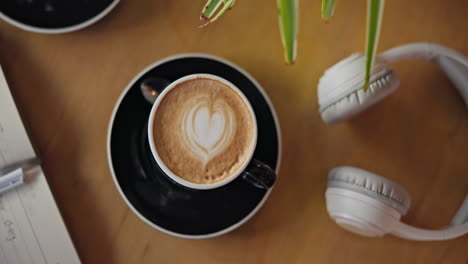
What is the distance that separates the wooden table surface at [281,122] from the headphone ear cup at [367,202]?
0.08 meters

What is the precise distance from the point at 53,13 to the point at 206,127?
30 centimetres

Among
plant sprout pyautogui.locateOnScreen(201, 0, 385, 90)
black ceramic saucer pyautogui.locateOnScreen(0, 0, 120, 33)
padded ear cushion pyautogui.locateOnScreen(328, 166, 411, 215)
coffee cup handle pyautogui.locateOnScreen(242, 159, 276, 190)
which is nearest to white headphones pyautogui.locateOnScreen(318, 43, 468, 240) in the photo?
padded ear cushion pyautogui.locateOnScreen(328, 166, 411, 215)

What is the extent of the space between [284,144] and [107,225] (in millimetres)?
313

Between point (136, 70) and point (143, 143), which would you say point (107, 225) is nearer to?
point (143, 143)

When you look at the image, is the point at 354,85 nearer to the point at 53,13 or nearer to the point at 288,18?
the point at 288,18

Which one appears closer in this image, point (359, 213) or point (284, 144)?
point (359, 213)

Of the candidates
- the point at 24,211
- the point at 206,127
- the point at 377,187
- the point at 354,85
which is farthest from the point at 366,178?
the point at 24,211

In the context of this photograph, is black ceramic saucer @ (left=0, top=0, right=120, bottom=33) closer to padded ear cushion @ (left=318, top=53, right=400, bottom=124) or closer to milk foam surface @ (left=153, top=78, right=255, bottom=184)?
milk foam surface @ (left=153, top=78, right=255, bottom=184)

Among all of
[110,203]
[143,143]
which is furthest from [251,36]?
[110,203]

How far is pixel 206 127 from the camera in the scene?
64 cm

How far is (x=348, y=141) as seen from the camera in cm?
76

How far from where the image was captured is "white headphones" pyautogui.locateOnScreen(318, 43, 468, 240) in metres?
0.64

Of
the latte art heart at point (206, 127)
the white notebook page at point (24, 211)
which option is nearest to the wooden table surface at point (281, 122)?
the white notebook page at point (24, 211)

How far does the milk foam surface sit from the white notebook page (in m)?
0.21
